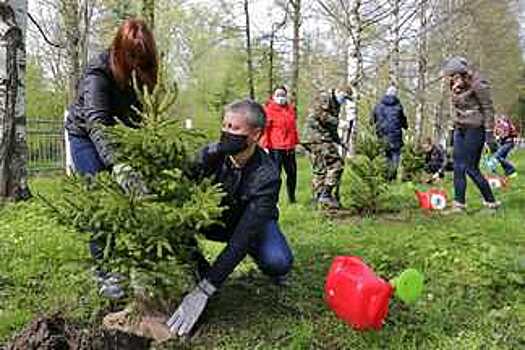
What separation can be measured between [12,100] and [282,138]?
325 cm

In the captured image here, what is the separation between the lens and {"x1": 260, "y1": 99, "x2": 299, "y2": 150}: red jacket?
870cm

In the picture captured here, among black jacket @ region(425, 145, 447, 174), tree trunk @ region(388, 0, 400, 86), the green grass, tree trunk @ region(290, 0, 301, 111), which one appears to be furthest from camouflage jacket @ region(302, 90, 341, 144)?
tree trunk @ region(290, 0, 301, 111)

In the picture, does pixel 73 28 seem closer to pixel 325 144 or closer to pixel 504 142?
pixel 504 142

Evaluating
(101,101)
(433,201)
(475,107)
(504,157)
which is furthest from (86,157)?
(504,157)

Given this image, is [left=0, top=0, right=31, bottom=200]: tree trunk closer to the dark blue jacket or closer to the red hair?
the red hair

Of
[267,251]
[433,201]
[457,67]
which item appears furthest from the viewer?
[433,201]

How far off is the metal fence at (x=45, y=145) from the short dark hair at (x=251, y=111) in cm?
1295

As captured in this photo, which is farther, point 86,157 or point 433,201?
point 433,201

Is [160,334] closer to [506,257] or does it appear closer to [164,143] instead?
[164,143]

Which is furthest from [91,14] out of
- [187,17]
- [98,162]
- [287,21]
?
[98,162]

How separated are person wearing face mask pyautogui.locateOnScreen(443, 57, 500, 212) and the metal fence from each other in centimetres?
1072

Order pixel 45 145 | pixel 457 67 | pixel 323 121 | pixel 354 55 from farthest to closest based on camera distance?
pixel 45 145, pixel 354 55, pixel 323 121, pixel 457 67

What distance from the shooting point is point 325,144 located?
7.48 meters

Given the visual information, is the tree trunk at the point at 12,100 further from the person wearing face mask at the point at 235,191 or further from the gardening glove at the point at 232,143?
the gardening glove at the point at 232,143
